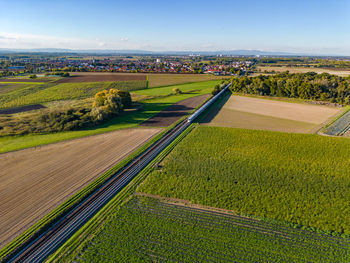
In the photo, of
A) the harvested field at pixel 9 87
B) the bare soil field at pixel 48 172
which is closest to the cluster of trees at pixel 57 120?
the bare soil field at pixel 48 172

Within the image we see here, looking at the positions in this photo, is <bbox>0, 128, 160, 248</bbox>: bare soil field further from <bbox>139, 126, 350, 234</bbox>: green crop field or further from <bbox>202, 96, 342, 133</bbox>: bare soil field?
<bbox>202, 96, 342, 133</bbox>: bare soil field

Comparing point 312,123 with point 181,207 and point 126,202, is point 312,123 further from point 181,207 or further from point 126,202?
point 126,202

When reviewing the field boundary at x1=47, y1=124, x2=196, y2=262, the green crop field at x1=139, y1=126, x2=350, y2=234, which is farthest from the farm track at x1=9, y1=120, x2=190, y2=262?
the green crop field at x1=139, y1=126, x2=350, y2=234

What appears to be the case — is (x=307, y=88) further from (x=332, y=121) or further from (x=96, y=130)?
(x=96, y=130)

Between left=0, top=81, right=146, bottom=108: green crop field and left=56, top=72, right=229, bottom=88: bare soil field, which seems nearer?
left=0, top=81, right=146, bottom=108: green crop field

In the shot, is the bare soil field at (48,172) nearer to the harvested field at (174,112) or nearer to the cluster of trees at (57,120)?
the cluster of trees at (57,120)

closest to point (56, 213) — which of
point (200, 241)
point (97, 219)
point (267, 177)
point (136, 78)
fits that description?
point (97, 219)

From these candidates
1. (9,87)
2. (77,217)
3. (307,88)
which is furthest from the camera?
(9,87)

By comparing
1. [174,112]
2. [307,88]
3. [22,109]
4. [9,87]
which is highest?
[307,88]
